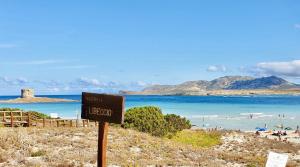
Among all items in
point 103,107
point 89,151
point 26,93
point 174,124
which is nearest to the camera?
point 103,107

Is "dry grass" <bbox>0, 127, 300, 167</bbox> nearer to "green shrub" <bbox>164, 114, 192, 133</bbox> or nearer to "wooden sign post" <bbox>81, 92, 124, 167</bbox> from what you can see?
"wooden sign post" <bbox>81, 92, 124, 167</bbox>

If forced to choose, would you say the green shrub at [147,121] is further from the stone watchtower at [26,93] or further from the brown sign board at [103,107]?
the stone watchtower at [26,93]

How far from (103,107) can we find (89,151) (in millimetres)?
14335

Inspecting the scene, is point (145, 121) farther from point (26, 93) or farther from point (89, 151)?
point (26, 93)

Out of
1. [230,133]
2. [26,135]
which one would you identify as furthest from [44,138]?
[230,133]

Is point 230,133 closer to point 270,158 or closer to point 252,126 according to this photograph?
point 270,158

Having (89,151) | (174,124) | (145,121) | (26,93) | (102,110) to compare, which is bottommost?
(89,151)

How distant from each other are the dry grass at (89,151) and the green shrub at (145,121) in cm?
837

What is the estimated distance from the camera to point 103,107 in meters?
12.9

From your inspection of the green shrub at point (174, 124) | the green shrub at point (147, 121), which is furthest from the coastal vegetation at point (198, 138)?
the green shrub at point (147, 121)

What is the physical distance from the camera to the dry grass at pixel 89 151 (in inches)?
927

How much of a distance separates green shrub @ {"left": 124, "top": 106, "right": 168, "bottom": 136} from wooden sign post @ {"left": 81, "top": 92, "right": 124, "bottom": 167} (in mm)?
30011

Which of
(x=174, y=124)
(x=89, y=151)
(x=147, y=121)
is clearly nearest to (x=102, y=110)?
(x=89, y=151)

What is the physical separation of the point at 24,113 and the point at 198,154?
72.7ft
